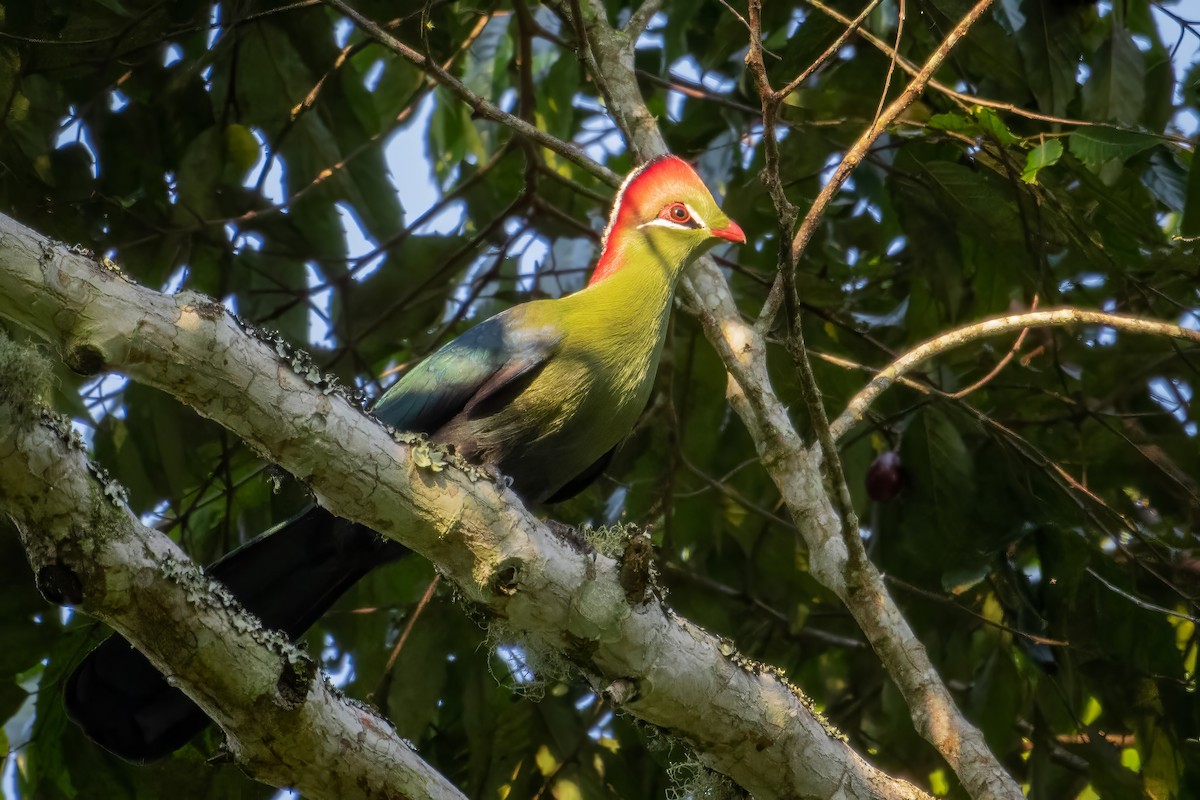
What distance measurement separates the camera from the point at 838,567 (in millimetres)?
2834

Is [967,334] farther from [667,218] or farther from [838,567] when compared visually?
[667,218]

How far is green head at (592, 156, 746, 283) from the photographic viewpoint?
11.2ft

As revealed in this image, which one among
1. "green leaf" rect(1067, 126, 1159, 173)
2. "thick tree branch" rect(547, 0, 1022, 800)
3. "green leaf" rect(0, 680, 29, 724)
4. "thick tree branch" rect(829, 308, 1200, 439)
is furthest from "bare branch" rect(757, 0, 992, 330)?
"green leaf" rect(0, 680, 29, 724)

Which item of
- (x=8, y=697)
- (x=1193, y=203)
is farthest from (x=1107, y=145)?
(x=8, y=697)

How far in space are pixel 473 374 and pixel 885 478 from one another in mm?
1377

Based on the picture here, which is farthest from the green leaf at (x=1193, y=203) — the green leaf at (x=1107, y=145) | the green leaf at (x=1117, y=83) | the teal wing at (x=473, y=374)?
the teal wing at (x=473, y=374)

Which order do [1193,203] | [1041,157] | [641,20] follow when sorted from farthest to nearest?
[641,20], [1193,203], [1041,157]

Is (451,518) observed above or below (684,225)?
below

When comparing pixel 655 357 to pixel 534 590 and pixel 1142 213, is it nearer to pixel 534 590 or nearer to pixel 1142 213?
pixel 534 590

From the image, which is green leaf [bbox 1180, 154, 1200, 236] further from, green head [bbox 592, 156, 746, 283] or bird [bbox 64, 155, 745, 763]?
bird [bbox 64, 155, 745, 763]

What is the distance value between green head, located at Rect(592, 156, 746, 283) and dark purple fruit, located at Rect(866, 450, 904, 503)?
2.84 ft

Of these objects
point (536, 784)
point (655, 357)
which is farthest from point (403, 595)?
point (655, 357)

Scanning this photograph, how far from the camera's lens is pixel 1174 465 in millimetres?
3914

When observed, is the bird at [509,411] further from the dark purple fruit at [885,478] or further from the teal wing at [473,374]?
the dark purple fruit at [885,478]
